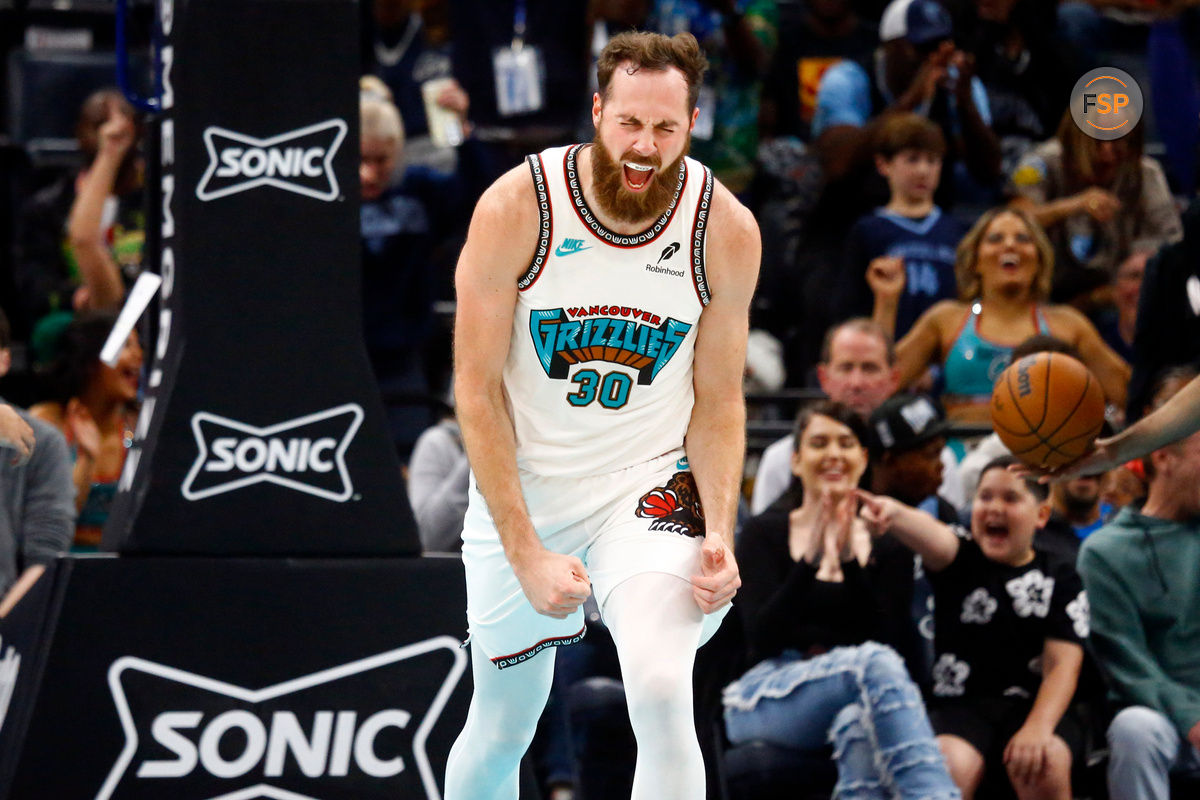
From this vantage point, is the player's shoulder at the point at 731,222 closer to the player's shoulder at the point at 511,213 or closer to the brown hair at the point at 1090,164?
the player's shoulder at the point at 511,213

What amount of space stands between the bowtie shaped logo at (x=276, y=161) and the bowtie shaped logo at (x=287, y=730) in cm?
137

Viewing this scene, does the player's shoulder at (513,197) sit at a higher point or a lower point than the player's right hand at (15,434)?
higher

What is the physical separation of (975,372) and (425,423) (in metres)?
2.61

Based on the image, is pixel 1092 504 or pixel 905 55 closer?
pixel 1092 504

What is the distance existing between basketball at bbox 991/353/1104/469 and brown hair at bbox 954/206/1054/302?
203cm

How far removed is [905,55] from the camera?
8273 mm

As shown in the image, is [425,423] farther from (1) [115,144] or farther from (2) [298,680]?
(2) [298,680]

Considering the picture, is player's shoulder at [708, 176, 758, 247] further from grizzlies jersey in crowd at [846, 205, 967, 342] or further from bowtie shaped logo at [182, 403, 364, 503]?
grizzlies jersey in crowd at [846, 205, 967, 342]

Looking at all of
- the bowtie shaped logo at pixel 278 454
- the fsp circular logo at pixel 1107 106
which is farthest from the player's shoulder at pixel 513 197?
the fsp circular logo at pixel 1107 106

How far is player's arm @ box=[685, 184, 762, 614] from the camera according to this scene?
3.82m

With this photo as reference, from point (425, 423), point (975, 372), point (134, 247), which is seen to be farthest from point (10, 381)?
point (975, 372)

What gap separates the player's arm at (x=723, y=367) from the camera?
3822 millimetres

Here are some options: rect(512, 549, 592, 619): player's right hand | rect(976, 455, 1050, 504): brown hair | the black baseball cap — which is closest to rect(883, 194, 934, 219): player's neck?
the black baseball cap

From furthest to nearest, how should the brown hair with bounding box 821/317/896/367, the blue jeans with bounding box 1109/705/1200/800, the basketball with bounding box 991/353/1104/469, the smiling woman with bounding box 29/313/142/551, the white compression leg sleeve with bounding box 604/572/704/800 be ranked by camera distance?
the brown hair with bounding box 821/317/896/367, the smiling woman with bounding box 29/313/142/551, the blue jeans with bounding box 1109/705/1200/800, the basketball with bounding box 991/353/1104/469, the white compression leg sleeve with bounding box 604/572/704/800
